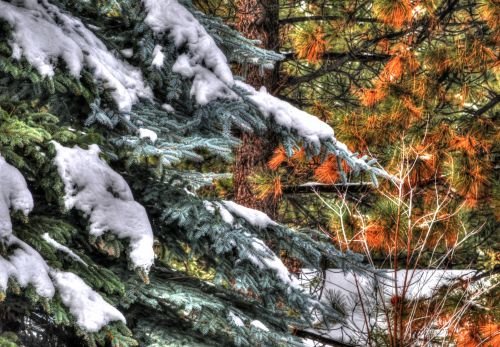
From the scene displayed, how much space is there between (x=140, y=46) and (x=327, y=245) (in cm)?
150

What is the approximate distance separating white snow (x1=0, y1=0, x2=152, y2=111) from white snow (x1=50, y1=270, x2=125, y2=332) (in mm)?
936

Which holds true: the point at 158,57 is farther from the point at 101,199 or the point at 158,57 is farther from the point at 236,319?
the point at 236,319

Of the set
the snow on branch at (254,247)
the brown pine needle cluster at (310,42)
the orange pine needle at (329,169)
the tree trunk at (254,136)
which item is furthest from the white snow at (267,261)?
the brown pine needle cluster at (310,42)

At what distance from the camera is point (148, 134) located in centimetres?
272

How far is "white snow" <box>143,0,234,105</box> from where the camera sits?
324 centimetres

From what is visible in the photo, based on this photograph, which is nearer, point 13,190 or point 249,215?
point 13,190

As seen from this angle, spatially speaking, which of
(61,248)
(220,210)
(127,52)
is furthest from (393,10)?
(61,248)

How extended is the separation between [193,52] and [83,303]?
5.06ft

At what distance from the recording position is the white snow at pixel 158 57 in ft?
10.5

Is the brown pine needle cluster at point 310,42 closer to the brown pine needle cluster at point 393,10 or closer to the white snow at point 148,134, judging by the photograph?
the brown pine needle cluster at point 393,10

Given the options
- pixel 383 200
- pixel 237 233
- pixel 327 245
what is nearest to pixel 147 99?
pixel 237 233

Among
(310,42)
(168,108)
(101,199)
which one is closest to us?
(101,199)

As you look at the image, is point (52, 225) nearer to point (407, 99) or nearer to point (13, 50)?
point (13, 50)

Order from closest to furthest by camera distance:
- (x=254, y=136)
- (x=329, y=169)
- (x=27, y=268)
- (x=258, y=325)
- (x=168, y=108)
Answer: (x=27, y=268) → (x=258, y=325) → (x=168, y=108) → (x=329, y=169) → (x=254, y=136)
